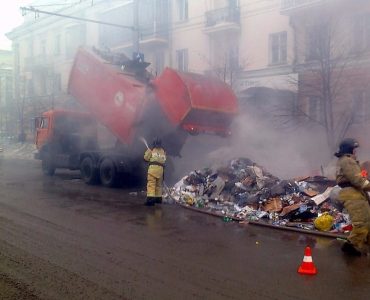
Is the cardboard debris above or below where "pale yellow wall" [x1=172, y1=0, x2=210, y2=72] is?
below

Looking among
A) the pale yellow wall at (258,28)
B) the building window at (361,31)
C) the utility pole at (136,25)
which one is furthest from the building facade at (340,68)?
the utility pole at (136,25)

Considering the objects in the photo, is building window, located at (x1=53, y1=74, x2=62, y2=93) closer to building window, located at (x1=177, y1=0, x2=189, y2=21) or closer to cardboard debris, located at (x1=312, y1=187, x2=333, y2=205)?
building window, located at (x1=177, y1=0, x2=189, y2=21)

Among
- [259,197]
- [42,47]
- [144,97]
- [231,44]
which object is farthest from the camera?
[42,47]

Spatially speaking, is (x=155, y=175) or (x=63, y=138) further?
(x=63, y=138)

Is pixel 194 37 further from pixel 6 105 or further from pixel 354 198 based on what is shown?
pixel 6 105

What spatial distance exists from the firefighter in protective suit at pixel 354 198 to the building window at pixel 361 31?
10.5 m

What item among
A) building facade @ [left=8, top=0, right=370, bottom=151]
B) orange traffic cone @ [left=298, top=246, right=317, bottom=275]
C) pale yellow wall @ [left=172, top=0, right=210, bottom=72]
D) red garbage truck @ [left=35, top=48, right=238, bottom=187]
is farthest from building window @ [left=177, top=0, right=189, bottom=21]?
orange traffic cone @ [left=298, top=246, right=317, bottom=275]

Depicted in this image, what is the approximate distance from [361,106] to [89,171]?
9.26 metres

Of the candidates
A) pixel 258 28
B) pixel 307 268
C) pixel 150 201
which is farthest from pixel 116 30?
pixel 307 268

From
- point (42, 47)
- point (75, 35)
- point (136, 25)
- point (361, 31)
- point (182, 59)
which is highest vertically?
point (75, 35)

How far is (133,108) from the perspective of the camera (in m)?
11.2

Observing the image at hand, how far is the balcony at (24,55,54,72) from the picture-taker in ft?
83.4

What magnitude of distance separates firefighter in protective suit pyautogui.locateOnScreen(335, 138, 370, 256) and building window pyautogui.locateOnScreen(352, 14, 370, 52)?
34.5 feet

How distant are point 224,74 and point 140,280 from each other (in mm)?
16033
